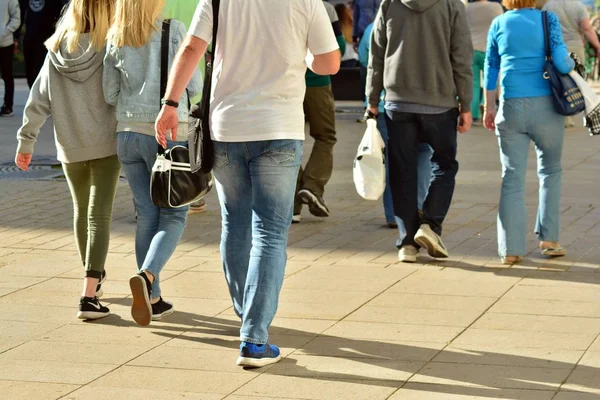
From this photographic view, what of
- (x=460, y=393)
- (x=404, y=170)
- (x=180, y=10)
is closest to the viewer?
(x=460, y=393)

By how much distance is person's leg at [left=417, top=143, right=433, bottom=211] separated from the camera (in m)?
8.66

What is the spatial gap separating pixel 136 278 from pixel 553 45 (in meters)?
3.19

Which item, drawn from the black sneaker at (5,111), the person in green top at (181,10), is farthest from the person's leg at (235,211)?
the black sneaker at (5,111)

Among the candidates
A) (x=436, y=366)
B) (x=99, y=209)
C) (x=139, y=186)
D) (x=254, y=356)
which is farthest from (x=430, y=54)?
(x=254, y=356)

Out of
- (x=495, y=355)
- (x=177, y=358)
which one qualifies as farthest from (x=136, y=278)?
(x=495, y=355)

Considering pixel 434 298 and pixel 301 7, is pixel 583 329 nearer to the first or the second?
pixel 434 298

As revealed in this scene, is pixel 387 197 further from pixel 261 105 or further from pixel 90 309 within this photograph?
pixel 261 105

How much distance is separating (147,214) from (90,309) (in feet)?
Result: 1.84

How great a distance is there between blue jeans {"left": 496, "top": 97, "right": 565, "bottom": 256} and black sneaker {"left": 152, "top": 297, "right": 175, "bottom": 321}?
2.35m

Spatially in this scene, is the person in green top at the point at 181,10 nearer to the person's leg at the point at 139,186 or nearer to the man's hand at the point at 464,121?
the person's leg at the point at 139,186

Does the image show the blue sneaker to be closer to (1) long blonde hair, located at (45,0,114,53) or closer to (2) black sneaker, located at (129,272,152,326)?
(2) black sneaker, located at (129,272,152,326)

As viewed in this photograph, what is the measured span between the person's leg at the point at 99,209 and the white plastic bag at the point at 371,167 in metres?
1.79

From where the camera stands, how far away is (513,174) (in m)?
8.16

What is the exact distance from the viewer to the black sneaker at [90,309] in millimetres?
6598
